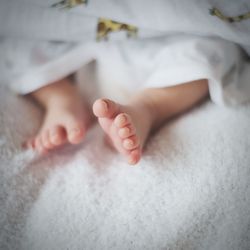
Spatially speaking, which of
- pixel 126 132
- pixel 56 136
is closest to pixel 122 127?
pixel 126 132

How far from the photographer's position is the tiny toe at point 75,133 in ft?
1.62

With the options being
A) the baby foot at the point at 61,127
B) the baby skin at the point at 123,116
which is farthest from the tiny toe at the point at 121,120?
the baby foot at the point at 61,127

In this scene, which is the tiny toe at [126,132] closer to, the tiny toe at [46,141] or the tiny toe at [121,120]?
the tiny toe at [121,120]

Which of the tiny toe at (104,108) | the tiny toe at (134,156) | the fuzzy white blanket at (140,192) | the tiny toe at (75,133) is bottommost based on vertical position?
the fuzzy white blanket at (140,192)

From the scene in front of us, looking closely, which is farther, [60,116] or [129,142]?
[60,116]

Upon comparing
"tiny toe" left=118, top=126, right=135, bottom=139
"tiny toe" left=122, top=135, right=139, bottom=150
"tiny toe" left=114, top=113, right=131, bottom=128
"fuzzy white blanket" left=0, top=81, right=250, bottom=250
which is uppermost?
"tiny toe" left=114, top=113, right=131, bottom=128

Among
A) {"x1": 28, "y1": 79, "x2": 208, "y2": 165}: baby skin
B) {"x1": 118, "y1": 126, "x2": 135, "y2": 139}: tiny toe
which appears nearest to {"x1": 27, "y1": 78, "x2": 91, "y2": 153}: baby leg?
Result: {"x1": 28, "y1": 79, "x2": 208, "y2": 165}: baby skin

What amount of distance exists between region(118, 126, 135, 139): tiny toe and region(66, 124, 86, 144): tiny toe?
0.32ft

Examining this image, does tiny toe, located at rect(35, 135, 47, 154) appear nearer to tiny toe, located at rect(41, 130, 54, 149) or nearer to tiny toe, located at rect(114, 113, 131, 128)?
tiny toe, located at rect(41, 130, 54, 149)

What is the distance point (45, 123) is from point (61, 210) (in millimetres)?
175

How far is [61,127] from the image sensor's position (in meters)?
0.51

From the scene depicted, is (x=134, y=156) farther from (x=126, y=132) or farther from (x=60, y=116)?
(x=60, y=116)

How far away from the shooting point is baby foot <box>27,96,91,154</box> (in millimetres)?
495

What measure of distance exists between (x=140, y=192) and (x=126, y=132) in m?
0.09
